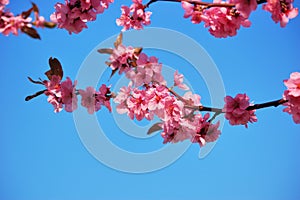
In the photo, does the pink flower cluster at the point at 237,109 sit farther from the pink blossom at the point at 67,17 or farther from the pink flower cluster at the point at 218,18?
the pink blossom at the point at 67,17

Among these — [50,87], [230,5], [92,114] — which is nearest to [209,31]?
[230,5]

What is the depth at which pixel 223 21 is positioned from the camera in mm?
2150

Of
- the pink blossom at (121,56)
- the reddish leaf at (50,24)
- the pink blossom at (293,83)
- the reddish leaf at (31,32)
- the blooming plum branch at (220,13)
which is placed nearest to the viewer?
the reddish leaf at (50,24)

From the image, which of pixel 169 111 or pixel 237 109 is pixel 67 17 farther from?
pixel 237 109

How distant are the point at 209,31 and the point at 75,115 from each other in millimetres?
1232

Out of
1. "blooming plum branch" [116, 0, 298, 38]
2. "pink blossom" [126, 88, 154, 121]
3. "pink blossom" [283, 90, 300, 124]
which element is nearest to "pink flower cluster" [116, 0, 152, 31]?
"blooming plum branch" [116, 0, 298, 38]

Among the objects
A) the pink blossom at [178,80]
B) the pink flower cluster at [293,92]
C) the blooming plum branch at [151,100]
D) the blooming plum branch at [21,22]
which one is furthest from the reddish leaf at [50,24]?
the pink flower cluster at [293,92]

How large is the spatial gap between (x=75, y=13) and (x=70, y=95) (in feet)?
1.89

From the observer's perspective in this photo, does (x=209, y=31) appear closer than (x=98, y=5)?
No

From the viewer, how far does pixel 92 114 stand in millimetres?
2277

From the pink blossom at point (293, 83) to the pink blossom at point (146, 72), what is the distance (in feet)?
2.60

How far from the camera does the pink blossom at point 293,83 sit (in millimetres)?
1814

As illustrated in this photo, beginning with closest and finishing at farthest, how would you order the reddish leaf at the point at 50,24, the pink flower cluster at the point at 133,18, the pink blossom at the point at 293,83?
the reddish leaf at the point at 50,24
the pink blossom at the point at 293,83
the pink flower cluster at the point at 133,18

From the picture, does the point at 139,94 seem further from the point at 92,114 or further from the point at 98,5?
the point at 98,5
